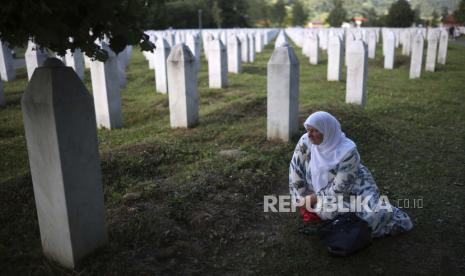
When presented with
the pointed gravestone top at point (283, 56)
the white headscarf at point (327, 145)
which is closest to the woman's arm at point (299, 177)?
the white headscarf at point (327, 145)

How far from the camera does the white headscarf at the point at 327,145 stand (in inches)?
142

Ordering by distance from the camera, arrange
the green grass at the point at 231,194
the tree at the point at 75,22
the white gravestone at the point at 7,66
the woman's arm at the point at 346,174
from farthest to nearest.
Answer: the white gravestone at the point at 7,66, the woman's arm at the point at 346,174, the green grass at the point at 231,194, the tree at the point at 75,22

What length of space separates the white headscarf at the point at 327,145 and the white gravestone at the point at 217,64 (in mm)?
8262

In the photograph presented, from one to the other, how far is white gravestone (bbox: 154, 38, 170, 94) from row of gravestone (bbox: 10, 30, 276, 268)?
→ 817 cm

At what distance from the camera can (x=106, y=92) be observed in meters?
7.58

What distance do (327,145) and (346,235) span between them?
801 millimetres

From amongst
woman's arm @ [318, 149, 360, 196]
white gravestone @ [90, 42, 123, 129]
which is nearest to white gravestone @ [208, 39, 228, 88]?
white gravestone @ [90, 42, 123, 129]

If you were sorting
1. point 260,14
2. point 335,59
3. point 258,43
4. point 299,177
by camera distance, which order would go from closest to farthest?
point 299,177
point 335,59
point 258,43
point 260,14

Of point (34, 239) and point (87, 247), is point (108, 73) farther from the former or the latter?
point (87, 247)

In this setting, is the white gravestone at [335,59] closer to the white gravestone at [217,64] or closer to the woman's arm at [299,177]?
the white gravestone at [217,64]

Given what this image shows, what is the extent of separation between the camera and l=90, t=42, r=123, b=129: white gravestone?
7.53 m

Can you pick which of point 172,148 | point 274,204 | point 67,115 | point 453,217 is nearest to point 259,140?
point 172,148

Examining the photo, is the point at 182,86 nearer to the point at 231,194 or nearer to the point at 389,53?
the point at 231,194

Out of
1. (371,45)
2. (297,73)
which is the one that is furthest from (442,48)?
(297,73)
